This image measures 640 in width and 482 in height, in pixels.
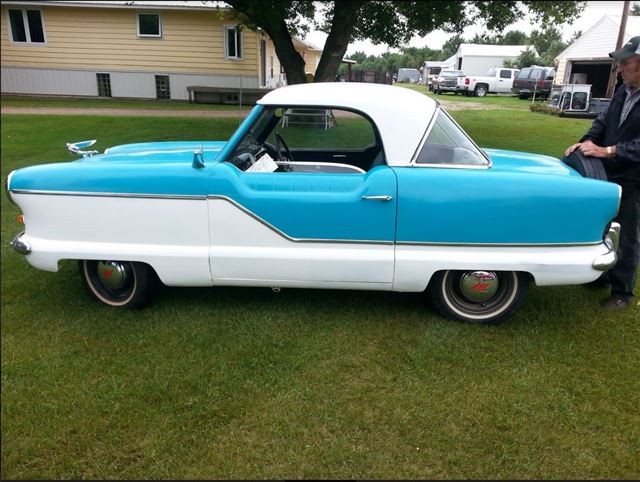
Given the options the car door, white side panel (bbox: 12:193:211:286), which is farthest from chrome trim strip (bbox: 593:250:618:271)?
white side panel (bbox: 12:193:211:286)

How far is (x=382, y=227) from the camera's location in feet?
10.4

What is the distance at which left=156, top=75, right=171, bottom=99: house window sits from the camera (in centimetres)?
1919

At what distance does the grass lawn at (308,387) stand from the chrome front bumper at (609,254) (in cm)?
55

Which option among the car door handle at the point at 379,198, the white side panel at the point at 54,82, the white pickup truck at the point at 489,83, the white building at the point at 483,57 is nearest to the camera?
the car door handle at the point at 379,198

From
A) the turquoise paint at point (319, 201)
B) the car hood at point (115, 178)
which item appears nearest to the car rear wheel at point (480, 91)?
the turquoise paint at point (319, 201)

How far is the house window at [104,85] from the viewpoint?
63.1ft

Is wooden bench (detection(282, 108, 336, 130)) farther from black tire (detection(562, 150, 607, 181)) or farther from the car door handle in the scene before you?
black tire (detection(562, 150, 607, 181))

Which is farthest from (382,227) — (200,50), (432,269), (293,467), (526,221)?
(200,50)

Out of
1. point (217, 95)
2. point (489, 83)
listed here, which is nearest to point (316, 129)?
point (217, 95)

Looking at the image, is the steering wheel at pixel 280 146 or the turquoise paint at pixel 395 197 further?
the steering wheel at pixel 280 146

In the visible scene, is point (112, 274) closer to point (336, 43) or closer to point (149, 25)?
point (336, 43)

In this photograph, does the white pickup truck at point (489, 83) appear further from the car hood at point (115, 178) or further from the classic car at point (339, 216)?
the car hood at point (115, 178)

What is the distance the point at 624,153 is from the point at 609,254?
77 cm

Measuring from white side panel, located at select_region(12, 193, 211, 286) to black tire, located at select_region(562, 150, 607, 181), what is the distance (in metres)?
2.64
